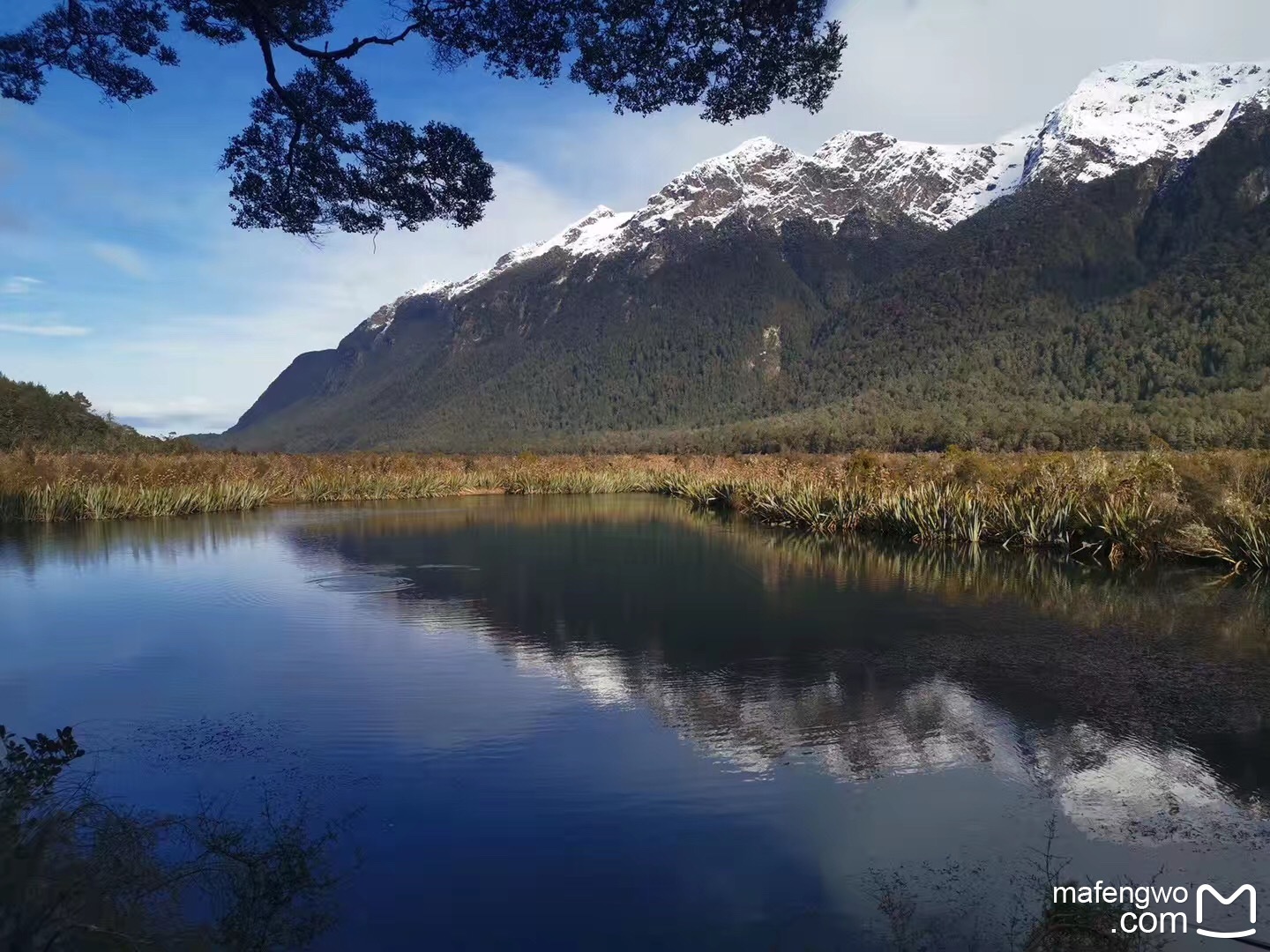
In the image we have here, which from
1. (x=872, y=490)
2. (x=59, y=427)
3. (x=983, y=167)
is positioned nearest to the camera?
(x=872, y=490)

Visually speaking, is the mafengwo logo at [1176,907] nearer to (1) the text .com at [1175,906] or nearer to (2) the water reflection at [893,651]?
(1) the text .com at [1175,906]

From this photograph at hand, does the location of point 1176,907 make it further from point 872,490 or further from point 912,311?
point 912,311

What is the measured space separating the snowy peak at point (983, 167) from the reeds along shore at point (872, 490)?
120 meters

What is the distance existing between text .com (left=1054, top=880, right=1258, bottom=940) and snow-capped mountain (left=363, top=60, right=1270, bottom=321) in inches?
5499

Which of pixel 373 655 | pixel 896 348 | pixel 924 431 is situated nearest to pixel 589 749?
pixel 373 655

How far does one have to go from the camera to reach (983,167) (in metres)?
189

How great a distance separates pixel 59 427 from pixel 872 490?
111 ft

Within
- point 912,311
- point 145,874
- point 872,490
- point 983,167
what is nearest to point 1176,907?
point 145,874

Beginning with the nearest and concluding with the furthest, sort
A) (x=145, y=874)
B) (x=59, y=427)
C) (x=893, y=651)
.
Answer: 1. (x=145, y=874)
2. (x=893, y=651)
3. (x=59, y=427)

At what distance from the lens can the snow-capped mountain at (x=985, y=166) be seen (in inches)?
5202

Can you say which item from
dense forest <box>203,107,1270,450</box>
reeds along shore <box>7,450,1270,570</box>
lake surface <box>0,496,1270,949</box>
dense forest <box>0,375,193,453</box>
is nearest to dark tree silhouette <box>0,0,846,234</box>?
lake surface <box>0,496,1270,949</box>

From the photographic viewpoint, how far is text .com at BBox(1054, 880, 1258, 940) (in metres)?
3.57

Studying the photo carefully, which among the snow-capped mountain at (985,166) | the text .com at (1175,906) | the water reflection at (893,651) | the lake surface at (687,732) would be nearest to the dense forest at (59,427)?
the water reflection at (893,651)

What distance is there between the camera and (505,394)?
150 m
